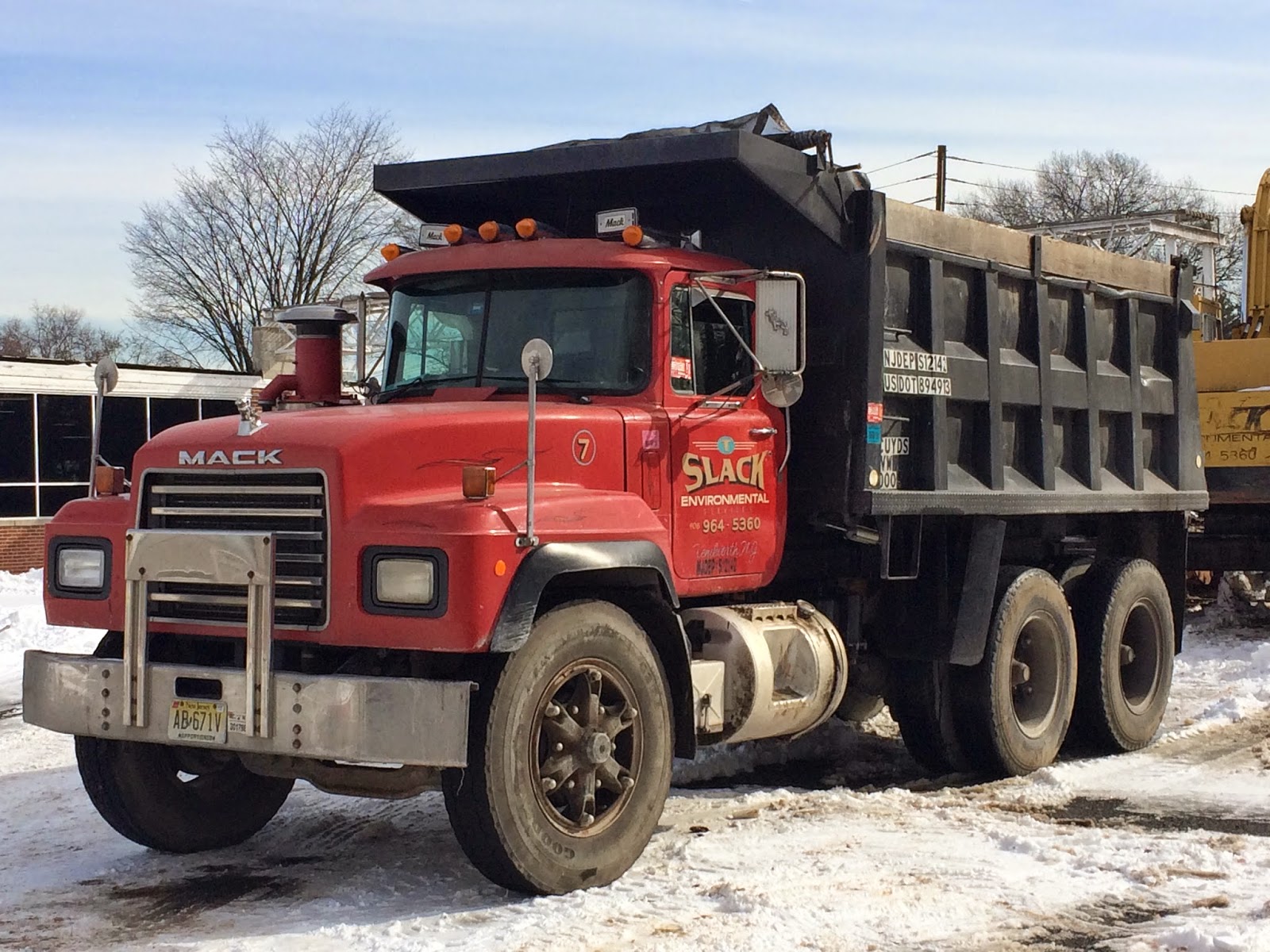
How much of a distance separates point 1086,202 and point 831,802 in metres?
61.4

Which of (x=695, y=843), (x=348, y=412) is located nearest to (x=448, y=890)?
(x=695, y=843)

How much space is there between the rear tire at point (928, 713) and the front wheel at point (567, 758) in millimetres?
2893

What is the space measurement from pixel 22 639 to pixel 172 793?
8.74 metres

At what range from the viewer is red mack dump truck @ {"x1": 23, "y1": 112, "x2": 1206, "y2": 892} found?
579 cm

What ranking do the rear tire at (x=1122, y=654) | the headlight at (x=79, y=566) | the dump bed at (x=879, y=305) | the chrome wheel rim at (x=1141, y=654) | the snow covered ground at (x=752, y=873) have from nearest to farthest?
1. the snow covered ground at (x=752, y=873)
2. the headlight at (x=79, y=566)
3. the dump bed at (x=879, y=305)
4. the rear tire at (x=1122, y=654)
5. the chrome wheel rim at (x=1141, y=654)

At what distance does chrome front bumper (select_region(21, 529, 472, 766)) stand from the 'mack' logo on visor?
11.0 inches

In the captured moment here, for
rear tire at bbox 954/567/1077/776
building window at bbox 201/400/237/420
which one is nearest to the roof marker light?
rear tire at bbox 954/567/1077/776

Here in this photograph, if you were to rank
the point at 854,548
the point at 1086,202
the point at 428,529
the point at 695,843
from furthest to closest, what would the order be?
the point at 1086,202, the point at 854,548, the point at 695,843, the point at 428,529

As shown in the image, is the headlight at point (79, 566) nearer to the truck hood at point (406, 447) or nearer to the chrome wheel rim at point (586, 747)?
the truck hood at point (406, 447)

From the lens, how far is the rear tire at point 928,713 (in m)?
8.98

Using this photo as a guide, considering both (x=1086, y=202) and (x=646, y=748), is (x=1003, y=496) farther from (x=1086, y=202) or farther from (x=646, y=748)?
(x=1086, y=202)

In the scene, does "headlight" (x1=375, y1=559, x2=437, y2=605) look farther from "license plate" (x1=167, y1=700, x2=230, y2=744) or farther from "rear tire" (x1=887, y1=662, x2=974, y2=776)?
"rear tire" (x1=887, y1=662, x2=974, y2=776)

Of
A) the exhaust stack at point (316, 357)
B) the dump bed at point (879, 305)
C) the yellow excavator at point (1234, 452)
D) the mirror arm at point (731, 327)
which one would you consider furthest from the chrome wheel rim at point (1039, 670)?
the exhaust stack at point (316, 357)

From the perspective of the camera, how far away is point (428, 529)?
5.63 metres
